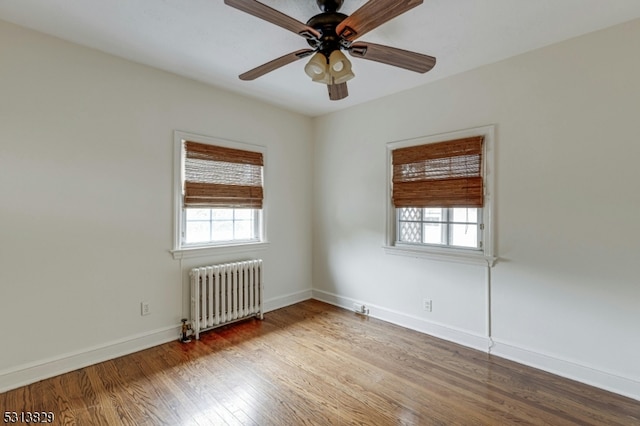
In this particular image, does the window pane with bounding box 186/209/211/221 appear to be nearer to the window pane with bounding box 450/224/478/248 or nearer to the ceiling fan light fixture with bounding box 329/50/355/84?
the ceiling fan light fixture with bounding box 329/50/355/84

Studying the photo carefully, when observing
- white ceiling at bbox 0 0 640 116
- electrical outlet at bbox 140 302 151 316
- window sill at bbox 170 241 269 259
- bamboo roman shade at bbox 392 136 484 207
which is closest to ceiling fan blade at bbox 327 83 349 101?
white ceiling at bbox 0 0 640 116

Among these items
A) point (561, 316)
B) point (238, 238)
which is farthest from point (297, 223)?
point (561, 316)

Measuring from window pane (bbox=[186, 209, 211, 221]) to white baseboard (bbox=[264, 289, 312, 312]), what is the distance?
1.32 metres

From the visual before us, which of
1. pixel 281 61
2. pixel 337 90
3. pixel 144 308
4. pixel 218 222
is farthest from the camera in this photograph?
pixel 218 222

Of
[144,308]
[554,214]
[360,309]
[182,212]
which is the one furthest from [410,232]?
[144,308]


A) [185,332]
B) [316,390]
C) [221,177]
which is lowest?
[316,390]

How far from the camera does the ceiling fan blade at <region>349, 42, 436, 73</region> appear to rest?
1.84 meters

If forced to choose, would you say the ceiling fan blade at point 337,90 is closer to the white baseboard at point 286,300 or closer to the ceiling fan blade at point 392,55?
the ceiling fan blade at point 392,55

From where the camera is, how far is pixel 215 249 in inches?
129

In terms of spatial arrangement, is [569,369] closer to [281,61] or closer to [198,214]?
[281,61]

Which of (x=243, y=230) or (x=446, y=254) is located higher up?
(x=243, y=230)

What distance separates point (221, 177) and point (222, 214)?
429 mm

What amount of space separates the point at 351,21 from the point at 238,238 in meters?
2.66

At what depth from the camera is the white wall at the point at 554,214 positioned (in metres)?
2.16
